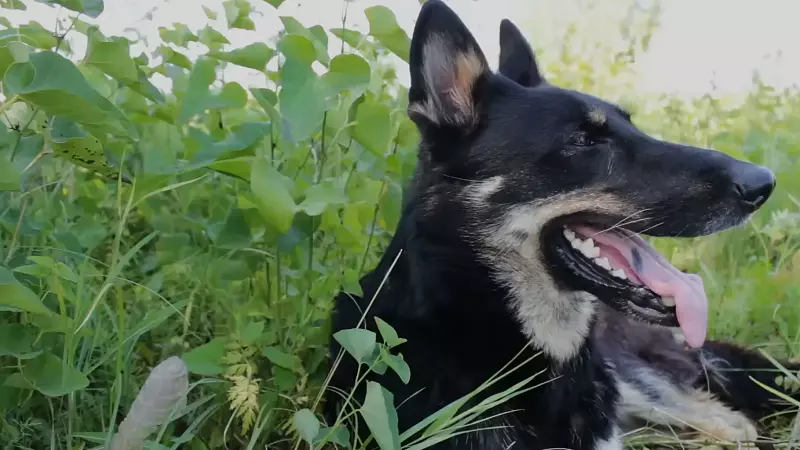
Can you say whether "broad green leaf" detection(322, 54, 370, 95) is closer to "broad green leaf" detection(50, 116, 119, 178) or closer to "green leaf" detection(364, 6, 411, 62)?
"green leaf" detection(364, 6, 411, 62)

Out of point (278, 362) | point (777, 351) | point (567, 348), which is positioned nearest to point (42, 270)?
point (278, 362)

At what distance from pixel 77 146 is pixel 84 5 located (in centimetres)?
33

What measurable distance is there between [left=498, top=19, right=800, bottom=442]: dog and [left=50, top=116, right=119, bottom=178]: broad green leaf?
63.7 inches

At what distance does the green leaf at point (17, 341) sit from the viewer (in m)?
1.59

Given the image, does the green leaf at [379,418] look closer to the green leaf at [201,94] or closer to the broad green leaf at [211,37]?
the green leaf at [201,94]

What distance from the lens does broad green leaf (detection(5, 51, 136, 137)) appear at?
4.42 ft

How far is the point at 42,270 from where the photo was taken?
159 centimetres

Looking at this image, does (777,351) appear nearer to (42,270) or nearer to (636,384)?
(636,384)

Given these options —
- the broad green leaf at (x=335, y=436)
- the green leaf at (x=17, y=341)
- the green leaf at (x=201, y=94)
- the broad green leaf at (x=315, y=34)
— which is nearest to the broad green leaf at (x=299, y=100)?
the broad green leaf at (x=315, y=34)

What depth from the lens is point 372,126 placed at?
6.33ft

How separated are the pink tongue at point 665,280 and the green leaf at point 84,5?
4.90 feet

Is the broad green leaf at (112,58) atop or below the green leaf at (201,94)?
atop

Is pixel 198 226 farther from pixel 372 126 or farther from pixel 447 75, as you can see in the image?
pixel 447 75

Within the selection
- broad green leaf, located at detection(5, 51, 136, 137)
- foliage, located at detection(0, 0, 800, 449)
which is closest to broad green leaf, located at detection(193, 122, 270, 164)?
foliage, located at detection(0, 0, 800, 449)
